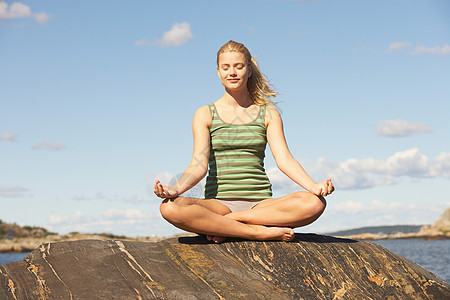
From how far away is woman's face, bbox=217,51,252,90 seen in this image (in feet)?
18.6

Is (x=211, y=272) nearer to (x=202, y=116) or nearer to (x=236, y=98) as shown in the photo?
(x=202, y=116)

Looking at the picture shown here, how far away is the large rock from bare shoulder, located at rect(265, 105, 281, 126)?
4.33 feet

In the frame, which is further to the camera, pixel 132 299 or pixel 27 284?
pixel 27 284

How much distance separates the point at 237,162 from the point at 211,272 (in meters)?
1.38

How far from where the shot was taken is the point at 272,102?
6.09 m

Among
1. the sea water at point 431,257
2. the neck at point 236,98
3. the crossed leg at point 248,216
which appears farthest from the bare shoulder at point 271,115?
the sea water at point 431,257

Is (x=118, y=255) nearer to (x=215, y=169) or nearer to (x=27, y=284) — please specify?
(x=27, y=284)

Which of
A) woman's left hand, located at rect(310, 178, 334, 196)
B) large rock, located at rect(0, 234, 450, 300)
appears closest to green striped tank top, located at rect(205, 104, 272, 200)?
large rock, located at rect(0, 234, 450, 300)

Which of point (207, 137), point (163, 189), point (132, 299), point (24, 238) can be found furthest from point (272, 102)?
point (24, 238)

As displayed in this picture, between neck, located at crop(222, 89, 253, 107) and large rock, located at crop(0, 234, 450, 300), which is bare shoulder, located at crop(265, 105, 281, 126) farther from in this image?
large rock, located at crop(0, 234, 450, 300)

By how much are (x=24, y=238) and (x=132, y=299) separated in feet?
113

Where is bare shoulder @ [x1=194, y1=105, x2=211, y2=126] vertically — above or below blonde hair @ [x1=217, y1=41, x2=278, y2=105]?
below

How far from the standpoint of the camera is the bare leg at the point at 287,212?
5238 millimetres

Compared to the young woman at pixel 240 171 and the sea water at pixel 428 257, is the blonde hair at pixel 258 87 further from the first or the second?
the sea water at pixel 428 257
